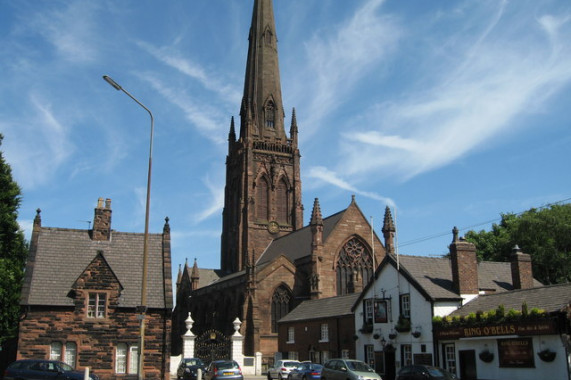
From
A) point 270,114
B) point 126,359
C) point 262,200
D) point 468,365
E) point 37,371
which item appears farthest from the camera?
point 270,114

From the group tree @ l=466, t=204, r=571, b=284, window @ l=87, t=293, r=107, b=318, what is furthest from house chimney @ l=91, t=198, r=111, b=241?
tree @ l=466, t=204, r=571, b=284

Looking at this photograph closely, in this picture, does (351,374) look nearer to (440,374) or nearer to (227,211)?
(440,374)

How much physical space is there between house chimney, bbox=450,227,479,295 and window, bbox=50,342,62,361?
21020mm

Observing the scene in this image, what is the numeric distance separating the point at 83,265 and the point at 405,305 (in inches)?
715

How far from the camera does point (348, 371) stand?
25.9m

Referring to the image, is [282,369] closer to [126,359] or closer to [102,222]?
[126,359]

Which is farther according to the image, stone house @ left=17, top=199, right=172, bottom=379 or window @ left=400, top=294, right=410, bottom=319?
window @ left=400, top=294, right=410, bottom=319

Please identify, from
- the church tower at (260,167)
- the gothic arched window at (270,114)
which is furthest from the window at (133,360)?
the gothic arched window at (270,114)

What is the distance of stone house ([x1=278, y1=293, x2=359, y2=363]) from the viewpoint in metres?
40.1

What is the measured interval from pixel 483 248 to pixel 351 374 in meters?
44.5

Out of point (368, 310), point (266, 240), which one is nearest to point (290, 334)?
point (368, 310)

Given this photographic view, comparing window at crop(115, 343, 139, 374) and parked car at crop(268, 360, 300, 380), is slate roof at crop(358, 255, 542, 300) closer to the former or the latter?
parked car at crop(268, 360, 300, 380)

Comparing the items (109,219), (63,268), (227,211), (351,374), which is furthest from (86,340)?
(227,211)

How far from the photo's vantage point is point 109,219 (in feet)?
115
